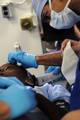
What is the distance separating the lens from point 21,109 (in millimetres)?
980

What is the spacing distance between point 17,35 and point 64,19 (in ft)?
2.40

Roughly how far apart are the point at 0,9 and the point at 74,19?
835mm

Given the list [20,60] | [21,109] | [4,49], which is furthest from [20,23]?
[21,109]

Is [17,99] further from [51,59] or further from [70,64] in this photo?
[51,59]

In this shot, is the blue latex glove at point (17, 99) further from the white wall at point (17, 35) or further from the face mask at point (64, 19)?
the white wall at point (17, 35)

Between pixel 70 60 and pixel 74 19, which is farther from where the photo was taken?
pixel 74 19

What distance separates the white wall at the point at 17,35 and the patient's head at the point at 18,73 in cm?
93

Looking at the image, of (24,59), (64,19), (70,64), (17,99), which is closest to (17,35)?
(64,19)

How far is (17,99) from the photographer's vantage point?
3.27 ft

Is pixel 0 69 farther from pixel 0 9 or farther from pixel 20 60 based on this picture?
pixel 0 9

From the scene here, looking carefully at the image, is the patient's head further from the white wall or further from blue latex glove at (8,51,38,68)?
the white wall

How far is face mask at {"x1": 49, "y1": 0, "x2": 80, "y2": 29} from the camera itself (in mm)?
1818

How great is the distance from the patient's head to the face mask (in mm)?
493

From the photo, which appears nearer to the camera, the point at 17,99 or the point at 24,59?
the point at 17,99
